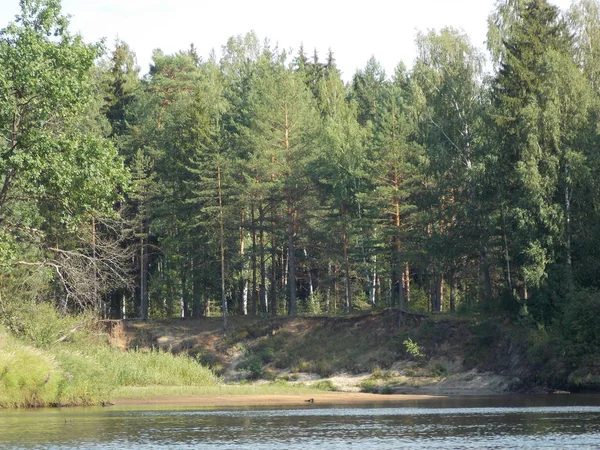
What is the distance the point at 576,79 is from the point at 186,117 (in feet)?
104

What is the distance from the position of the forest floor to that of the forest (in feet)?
8.25

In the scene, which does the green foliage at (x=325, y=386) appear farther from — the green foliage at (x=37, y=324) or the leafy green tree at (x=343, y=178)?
the green foliage at (x=37, y=324)

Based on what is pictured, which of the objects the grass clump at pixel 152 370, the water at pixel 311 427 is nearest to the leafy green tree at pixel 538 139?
the water at pixel 311 427

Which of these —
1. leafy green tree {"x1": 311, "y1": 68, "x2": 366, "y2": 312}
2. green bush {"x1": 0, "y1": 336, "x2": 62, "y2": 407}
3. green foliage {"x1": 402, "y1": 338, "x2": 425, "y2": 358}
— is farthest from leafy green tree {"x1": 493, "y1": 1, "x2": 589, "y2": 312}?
green bush {"x1": 0, "y1": 336, "x2": 62, "y2": 407}

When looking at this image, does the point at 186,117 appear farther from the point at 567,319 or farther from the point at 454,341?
the point at 567,319

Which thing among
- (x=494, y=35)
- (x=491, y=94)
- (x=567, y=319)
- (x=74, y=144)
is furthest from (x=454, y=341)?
(x=74, y=144)

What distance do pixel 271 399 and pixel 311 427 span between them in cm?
1656

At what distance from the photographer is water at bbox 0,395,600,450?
29047mm

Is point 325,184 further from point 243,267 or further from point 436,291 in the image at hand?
point 436,291

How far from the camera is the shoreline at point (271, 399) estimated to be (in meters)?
46.6

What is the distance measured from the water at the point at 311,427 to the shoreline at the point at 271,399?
107 inches

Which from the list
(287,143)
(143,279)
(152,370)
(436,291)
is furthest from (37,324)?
(436,291)

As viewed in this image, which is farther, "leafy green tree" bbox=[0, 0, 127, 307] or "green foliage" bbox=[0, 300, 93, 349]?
"green foliage" bbox=[0, 300, 93, 349]

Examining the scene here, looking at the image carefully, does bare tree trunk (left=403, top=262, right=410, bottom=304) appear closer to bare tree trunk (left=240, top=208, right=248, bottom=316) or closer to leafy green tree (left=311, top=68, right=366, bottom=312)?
leafy green tree (left=311, top=68, right=366, bottom=312)
